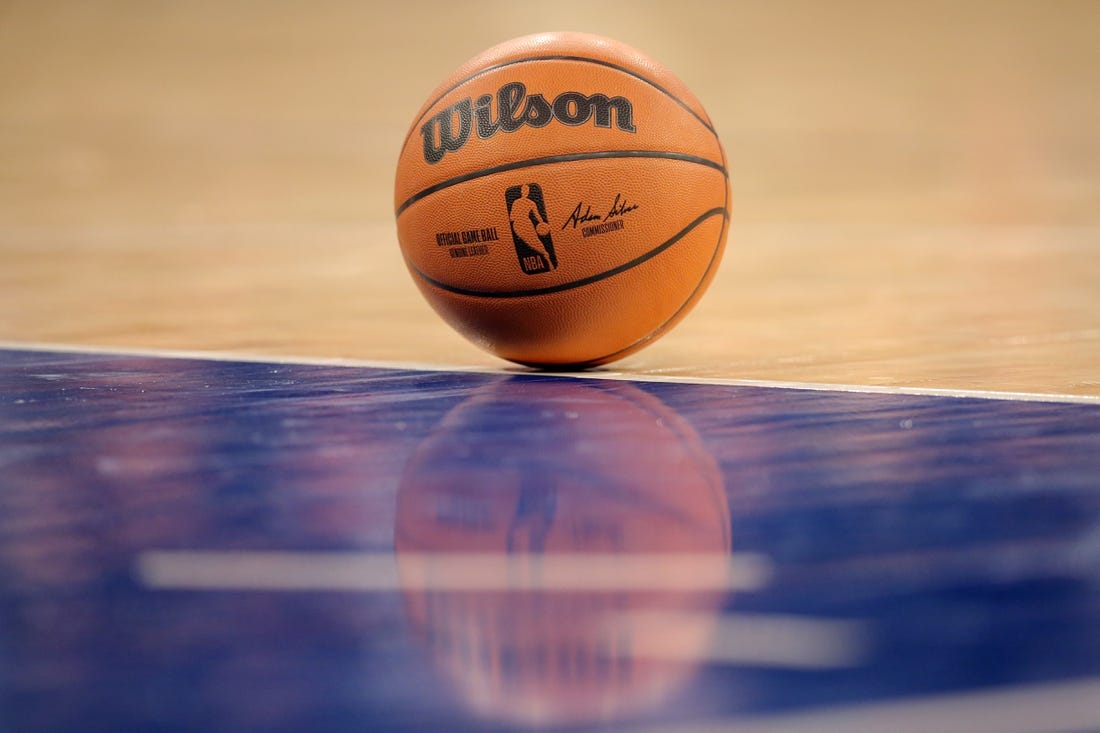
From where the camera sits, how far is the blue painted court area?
1003 millimetres

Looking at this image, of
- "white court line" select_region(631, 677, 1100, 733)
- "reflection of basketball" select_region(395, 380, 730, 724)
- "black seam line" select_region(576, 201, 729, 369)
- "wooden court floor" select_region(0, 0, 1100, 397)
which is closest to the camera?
"white court line" select_region(631, 677, 1100, 733)

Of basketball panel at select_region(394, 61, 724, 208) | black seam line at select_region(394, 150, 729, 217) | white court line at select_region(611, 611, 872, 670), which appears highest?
basketball panel at select_region(394, 61, 724, 208)

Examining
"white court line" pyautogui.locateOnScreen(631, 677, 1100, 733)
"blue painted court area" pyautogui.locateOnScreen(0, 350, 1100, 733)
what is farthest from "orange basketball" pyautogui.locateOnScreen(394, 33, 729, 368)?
"white court line" pyautogui.locateOnScreen(631, 677, 1100, 733)

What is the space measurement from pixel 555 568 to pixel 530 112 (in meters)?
1.36

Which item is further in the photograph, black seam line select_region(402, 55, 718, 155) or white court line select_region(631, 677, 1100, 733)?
black seam line select_region(402, 55, 718, 155)

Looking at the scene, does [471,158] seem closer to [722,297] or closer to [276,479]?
[276,479]

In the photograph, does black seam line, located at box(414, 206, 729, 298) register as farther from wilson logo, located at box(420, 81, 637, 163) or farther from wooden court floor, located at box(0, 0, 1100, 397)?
wooden court floor, located at box(0, 0, 1100, 397)

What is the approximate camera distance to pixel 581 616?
1.20m

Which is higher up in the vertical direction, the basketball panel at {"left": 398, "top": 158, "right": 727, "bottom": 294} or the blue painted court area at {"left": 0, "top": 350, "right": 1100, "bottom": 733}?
the basketball panel at {"left": 398, "top": 158, "right": 727, "bottom": 294}

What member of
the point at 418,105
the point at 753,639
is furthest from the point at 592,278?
the point at 418,105

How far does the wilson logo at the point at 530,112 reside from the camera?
253 centimetres

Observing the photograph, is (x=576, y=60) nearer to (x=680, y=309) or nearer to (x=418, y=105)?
(x=680, y=309)

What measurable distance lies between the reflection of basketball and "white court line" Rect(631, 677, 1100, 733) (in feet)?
0.29

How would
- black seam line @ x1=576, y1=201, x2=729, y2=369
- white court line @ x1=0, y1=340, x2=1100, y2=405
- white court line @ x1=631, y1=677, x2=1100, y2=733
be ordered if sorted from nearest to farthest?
white court line @ x1=631, y1=677, x2=1100, y2=733
white court line @ x1=0, y1=340, x2=1100, y2=405
black seam line @ x1=576, y1=201, x2=729, y2=369
